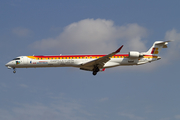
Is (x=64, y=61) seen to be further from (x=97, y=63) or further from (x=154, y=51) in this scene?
(x=154, y=51)

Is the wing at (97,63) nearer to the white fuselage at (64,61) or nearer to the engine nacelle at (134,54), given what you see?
the white fuselage at (64,61)

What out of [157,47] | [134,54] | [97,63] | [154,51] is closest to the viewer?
[97,63]

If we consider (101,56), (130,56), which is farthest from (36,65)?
(130,56)

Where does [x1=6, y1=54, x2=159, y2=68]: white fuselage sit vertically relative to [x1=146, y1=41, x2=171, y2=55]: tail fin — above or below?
below

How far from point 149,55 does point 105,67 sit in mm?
6751

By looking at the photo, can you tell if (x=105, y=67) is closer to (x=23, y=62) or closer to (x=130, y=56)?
(x=130, y=56)

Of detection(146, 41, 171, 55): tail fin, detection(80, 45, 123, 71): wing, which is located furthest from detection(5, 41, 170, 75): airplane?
detection(146, 41, 171, 55): tail fin

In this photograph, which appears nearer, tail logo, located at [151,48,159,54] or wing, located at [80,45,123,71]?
wing, located at [80,45,123,71]

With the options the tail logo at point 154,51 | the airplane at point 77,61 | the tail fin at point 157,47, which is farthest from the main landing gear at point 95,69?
the tail logo at point 154,51

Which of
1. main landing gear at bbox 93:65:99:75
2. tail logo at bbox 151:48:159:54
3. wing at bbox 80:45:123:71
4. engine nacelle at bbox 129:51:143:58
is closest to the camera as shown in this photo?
wing at bbox 80:45:123:71

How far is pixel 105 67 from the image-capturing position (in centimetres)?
3972

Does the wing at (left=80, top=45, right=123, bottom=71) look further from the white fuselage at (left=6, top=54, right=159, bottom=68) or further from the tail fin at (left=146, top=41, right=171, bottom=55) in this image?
the tail fin at (left=146, top=41, right=171, bottom=55)

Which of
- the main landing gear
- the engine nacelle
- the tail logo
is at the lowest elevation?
the main landing gear

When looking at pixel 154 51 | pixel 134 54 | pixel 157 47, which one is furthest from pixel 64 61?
pixel 157 47
